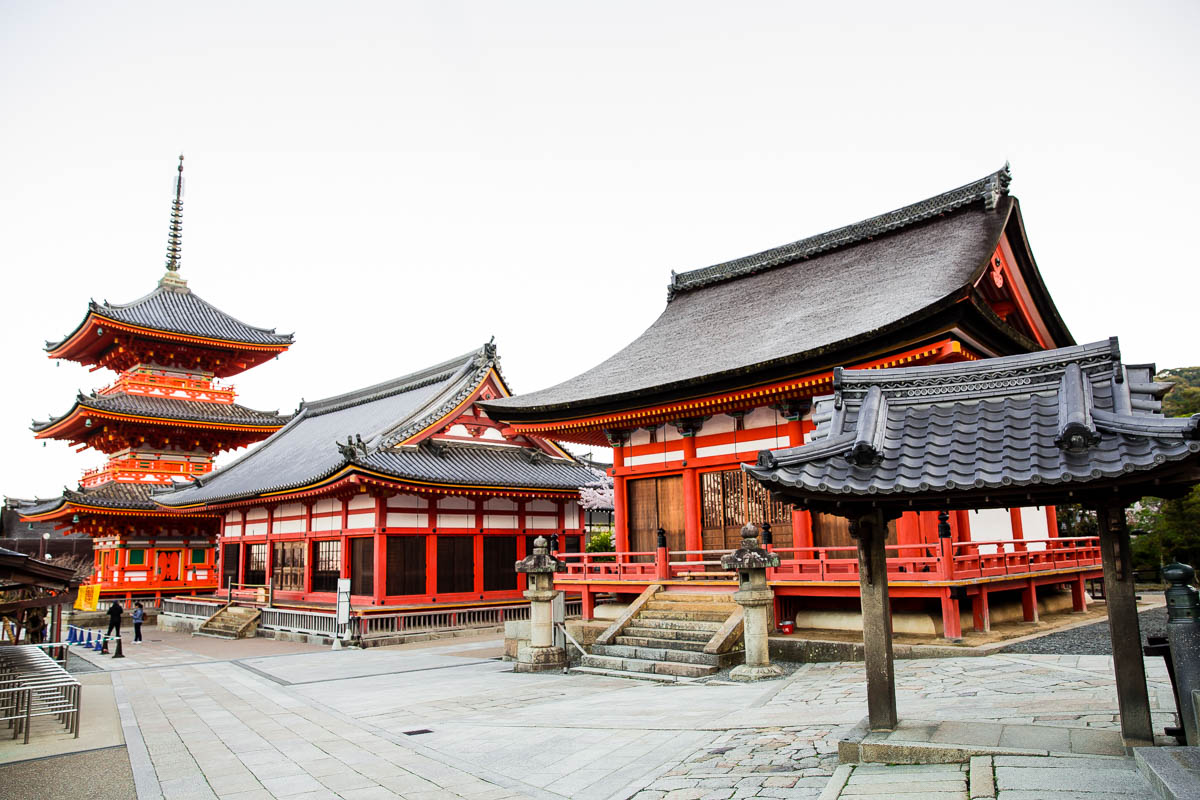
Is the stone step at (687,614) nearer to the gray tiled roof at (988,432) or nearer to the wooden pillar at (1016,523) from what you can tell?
the wooden pillar at (1016,523)

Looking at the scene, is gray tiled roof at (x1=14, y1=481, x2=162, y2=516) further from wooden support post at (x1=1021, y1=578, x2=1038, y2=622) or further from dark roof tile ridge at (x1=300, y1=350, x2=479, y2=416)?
wooden support post at (x1=1021, y1=578, x2=1038, y2=622)

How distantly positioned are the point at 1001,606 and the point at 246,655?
18.0 metres

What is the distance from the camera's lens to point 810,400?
16156 millimetres

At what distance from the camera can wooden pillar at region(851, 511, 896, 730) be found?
689cm

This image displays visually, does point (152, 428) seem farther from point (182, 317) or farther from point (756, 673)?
point (756, 673)

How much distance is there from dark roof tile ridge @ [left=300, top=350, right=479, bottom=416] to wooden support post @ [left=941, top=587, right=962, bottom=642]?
19762 millimetres

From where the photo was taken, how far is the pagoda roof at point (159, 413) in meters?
33.2

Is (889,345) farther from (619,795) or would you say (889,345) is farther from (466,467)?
(466,467)

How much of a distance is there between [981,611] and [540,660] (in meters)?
7.98

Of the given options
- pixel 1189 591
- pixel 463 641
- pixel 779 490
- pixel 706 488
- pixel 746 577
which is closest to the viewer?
pixel 1189 591

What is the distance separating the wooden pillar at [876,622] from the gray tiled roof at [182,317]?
35808 mm

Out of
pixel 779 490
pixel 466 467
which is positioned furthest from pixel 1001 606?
pixel 466 467

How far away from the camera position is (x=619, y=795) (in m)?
6.85

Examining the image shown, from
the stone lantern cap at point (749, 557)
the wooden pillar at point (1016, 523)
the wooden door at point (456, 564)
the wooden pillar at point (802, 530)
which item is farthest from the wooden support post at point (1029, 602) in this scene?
the wooden door at point (456, 564)
